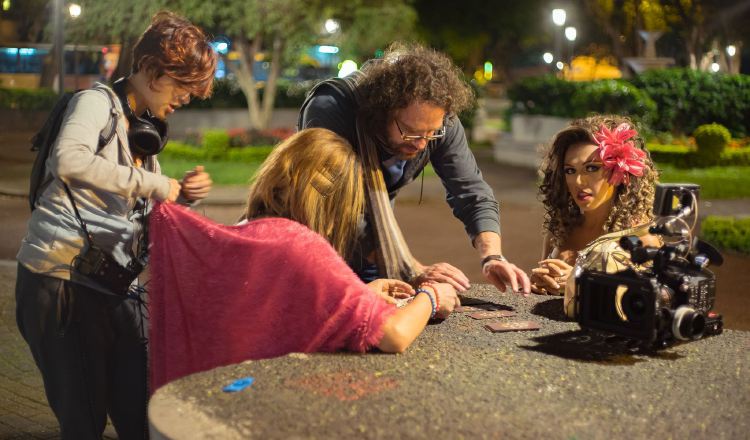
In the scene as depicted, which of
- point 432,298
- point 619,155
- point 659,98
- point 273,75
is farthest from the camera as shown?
point 273,75

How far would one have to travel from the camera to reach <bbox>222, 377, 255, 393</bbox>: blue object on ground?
254 cm

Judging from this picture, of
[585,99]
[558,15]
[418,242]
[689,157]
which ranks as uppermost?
[558,15]

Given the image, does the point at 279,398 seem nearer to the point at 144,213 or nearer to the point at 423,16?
the point at 144,213

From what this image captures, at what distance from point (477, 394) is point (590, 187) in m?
1.76

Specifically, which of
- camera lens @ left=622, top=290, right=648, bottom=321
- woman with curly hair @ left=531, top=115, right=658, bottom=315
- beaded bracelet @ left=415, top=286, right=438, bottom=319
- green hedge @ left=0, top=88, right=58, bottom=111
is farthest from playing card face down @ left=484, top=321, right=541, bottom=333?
green hedge @ left=0, top=88, right=58, bottom=111

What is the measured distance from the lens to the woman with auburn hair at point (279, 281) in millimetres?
2830

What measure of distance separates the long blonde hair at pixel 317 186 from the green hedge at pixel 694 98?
19914 millimetres

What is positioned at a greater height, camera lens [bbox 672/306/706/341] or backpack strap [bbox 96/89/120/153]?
backpack strap [bbox 96/89/120/153]

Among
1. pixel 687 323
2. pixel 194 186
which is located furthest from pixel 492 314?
pixel 194 186

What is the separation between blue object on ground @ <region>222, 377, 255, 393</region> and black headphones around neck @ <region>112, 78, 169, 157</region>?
1.04 m

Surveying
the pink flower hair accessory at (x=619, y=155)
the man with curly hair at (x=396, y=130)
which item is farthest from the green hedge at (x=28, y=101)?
the pink flower hair accessory at (x=619, y=155)

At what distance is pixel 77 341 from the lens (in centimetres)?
328

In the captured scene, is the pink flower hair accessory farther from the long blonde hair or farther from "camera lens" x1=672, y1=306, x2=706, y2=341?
the long blonde hair

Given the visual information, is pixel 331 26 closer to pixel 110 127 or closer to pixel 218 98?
pixel 218 98
